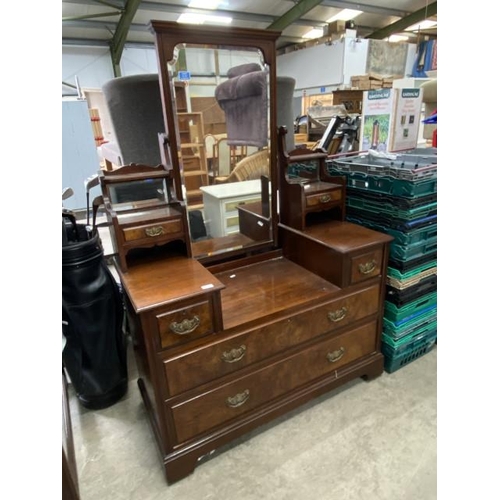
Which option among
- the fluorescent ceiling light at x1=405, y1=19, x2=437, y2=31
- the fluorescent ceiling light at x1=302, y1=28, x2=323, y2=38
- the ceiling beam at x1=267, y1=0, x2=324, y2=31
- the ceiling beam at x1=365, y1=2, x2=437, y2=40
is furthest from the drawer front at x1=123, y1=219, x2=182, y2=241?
the fluorescent ceiling light at x1=405, y1=19, x2=437, y2=31

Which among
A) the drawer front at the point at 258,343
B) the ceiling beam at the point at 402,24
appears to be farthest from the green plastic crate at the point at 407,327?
the ceiling beam at the point at 402,24

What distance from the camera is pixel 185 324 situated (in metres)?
1.14

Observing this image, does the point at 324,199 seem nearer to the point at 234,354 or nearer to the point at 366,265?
the point at 366,265

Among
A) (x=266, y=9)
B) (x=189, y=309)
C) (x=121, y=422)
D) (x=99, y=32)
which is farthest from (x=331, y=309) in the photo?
(x=99, y=32)

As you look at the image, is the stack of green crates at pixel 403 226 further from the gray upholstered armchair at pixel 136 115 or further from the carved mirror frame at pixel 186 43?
the gray upholstered armchair at pixel 136 115

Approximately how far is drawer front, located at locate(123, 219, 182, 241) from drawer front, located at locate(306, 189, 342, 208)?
1.98 ft

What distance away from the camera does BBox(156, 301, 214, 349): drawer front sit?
3.64 feet

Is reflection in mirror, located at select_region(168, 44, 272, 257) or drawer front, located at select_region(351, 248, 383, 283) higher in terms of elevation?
reflection in mirror, located at select_region(168, 44, 272, 257)

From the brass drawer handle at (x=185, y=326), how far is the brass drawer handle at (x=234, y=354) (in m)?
0.17

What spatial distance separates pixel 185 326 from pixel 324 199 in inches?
34.5

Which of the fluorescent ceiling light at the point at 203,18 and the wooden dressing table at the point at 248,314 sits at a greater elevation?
the fluorescent ceiling light at the point at 203,18

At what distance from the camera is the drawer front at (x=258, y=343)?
1.19 meters

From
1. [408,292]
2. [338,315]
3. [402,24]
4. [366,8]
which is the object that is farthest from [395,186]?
[402,24]

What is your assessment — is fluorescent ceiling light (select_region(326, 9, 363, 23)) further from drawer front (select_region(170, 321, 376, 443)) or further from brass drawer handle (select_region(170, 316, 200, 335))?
brass drawer handle (select_region(170, 316, 200, 335))
